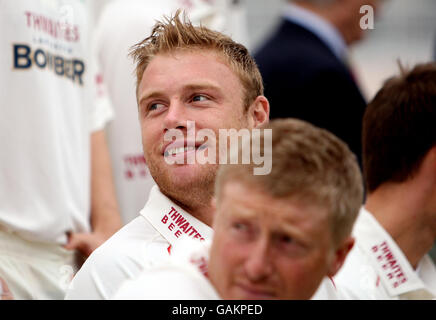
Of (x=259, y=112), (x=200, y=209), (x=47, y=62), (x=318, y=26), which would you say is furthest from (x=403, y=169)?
(x=318, y=26)

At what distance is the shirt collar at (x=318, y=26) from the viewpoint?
115 inches

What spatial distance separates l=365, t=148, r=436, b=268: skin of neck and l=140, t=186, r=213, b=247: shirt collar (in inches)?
26.8

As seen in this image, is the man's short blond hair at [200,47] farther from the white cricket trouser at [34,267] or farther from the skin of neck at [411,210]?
the skin of neck at [411,210]

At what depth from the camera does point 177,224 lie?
146cm

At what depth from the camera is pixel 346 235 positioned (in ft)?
3.76

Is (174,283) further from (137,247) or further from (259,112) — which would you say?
(259,112)

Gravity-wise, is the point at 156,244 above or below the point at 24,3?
below

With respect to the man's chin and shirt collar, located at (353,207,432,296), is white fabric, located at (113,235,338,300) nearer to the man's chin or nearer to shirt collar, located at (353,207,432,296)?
the man's chin

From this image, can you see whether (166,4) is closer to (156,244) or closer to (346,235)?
(156,244)

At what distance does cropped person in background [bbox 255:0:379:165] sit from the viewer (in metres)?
2.50

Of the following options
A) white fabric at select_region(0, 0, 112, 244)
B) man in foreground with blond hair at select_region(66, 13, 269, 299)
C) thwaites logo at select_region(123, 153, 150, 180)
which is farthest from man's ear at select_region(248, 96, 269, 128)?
thwaites logo at select_region(123, 153, 150, 180)
